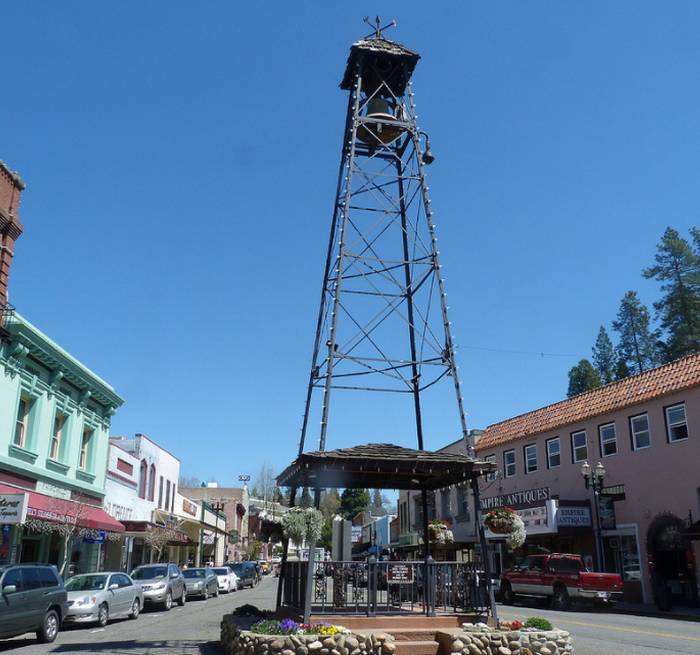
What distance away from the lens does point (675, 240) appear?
185 ft

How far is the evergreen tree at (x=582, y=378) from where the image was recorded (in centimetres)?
5825

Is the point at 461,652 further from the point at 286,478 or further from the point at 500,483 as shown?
the point at 500,483

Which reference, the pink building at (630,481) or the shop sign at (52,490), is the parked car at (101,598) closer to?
the shop sign at (52,490)

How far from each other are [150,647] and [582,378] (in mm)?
49783

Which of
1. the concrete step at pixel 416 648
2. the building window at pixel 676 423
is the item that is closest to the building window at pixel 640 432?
the building window at pixel 676 423

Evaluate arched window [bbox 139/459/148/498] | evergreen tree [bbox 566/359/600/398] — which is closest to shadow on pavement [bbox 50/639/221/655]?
arched window [bbox 139/459/148/498]

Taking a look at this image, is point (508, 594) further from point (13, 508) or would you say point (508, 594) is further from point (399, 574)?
point (13, 508)

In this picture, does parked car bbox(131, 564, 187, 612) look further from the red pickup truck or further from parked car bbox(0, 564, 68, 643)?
the red pickup truck

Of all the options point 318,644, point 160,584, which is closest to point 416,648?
point 318,644

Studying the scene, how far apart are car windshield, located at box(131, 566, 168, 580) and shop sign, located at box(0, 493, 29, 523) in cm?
831

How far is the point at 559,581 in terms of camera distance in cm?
2677

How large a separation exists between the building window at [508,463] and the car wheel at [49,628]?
27.7 metres

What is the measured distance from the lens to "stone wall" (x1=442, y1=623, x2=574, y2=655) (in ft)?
37.2

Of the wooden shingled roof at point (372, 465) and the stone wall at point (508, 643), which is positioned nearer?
the stone wall at point (508, 643)
